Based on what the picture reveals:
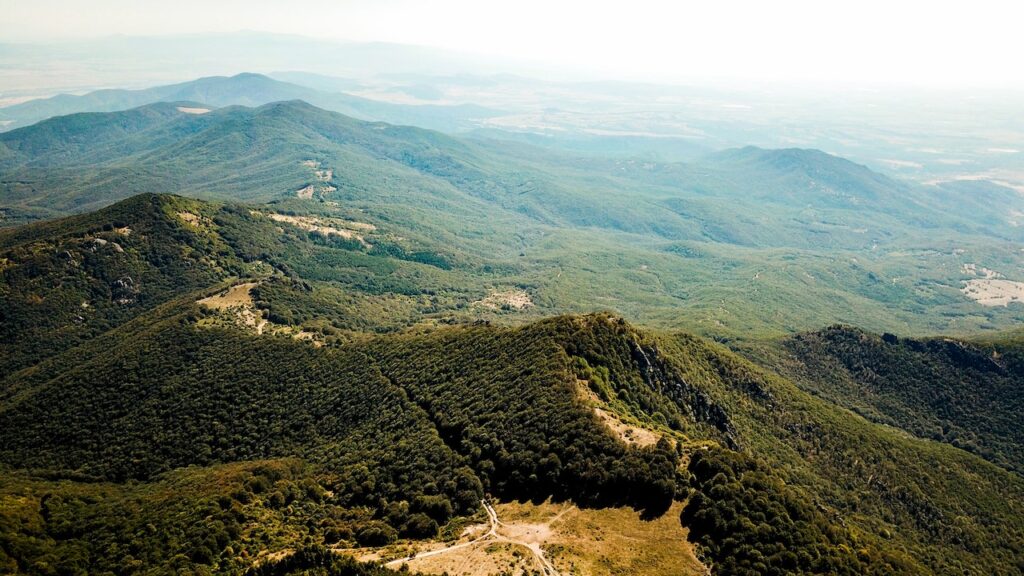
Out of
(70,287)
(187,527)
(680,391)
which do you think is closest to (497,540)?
(187,527)

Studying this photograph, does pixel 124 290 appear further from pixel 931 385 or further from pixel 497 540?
pixel 931 385

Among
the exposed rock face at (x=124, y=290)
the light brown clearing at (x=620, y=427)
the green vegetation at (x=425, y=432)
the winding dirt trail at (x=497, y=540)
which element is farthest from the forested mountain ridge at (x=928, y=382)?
the exposed rock face at (x=124, y=290)

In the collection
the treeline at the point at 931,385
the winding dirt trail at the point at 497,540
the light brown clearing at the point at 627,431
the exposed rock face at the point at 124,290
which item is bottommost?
the treeline at the point at 931,385

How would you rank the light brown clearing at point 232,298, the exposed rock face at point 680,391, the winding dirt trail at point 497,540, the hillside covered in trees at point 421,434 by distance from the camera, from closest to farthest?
the winding dirt trail at point 497,540 → the hillside covered in trees at point 421,434 → the exposed rock face at point 680,391 → the light brown clearing at point 232,298

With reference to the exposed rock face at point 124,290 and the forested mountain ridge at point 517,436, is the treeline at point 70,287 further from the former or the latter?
the forested mountain ridge at point 517,436

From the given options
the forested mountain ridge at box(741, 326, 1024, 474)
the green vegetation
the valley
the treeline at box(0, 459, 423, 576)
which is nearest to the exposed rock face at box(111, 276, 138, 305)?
the valley

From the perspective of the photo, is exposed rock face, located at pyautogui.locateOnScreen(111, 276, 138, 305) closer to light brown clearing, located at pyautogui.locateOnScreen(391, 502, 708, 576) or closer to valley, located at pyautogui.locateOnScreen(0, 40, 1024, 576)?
valley, located at pyautogui.locateOnScreen(0, 40, 1024, 576)

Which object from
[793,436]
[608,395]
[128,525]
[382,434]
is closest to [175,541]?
[128,525]

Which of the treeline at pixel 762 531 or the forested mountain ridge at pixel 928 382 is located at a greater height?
the treeline at pixel 762 531

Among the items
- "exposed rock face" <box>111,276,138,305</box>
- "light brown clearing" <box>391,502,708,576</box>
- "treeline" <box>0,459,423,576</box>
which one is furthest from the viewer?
"exposed rock face" <box>111,276,138,305</box>
